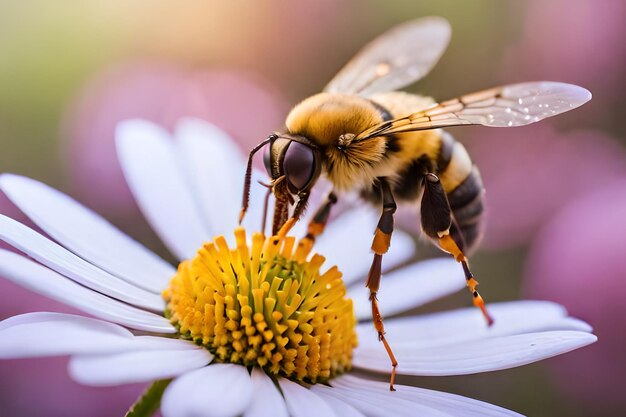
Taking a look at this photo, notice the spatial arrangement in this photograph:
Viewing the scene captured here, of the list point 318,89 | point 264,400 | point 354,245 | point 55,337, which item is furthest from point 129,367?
point 318,89

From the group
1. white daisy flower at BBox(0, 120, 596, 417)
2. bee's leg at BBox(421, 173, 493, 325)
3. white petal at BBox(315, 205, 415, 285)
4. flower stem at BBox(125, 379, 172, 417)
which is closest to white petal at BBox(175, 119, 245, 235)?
white daisy flower at BBox(0, 120, 596, 417)

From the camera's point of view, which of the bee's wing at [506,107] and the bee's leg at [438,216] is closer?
the bee's wing at [506,107]

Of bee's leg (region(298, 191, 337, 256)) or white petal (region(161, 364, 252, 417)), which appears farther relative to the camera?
bee's leg (region(298, 191, 337, 256))

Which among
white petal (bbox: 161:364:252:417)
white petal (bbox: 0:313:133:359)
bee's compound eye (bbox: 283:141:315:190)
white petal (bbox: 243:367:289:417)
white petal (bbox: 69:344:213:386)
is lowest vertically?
white petal (bbox: 243:367:289:417)

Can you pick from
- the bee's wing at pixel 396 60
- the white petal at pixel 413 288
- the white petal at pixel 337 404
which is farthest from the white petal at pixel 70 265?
the bee's wing at pixel 396 60

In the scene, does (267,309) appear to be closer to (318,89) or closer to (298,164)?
(298,164)

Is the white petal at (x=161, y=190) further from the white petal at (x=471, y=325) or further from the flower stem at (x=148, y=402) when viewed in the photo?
the flower stem at (x=148, y=402)

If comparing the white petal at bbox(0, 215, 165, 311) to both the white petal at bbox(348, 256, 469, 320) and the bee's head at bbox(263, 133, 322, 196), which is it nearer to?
→ the bee's head at bbox(263, 133, 322, 196)
